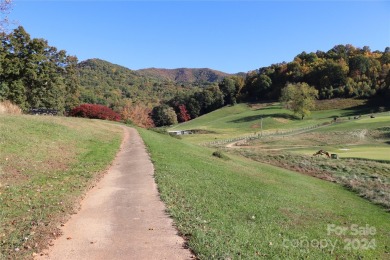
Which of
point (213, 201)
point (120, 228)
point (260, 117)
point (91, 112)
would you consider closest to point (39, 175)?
point (120, 228)

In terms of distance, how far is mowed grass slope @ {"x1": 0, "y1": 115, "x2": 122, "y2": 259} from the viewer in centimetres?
837

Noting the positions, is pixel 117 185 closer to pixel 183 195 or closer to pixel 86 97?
pixel 183 195

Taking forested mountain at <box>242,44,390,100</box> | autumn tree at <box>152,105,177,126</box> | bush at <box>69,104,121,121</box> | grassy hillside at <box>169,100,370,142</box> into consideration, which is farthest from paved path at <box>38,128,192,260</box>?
forested mountain at <box>242,44,390,100</box>

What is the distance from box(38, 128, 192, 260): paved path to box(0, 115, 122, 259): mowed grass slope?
449 millimetres

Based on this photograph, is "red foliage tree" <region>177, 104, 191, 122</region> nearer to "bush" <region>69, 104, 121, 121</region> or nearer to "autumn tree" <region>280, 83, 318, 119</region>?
"autumn tree" <region>280, 83, 318, 119</region>

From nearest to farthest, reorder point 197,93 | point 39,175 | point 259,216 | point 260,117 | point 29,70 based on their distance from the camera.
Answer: point 259,216
point 39,175
point 29,70
point 260,117
point 197,93

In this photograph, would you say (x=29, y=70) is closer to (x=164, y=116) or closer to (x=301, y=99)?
(x=301, y=99)

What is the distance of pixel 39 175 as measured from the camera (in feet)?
46.5

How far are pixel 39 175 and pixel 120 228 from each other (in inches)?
260

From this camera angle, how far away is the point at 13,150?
16.7m

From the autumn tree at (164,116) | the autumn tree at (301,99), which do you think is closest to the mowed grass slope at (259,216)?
the autumn tree at (301,99)

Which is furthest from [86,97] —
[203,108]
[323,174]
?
[323,174]

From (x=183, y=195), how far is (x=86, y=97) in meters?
124

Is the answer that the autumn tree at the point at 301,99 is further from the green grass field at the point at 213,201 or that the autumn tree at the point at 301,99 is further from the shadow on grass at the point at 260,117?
the green grass field at the point at 213,201
